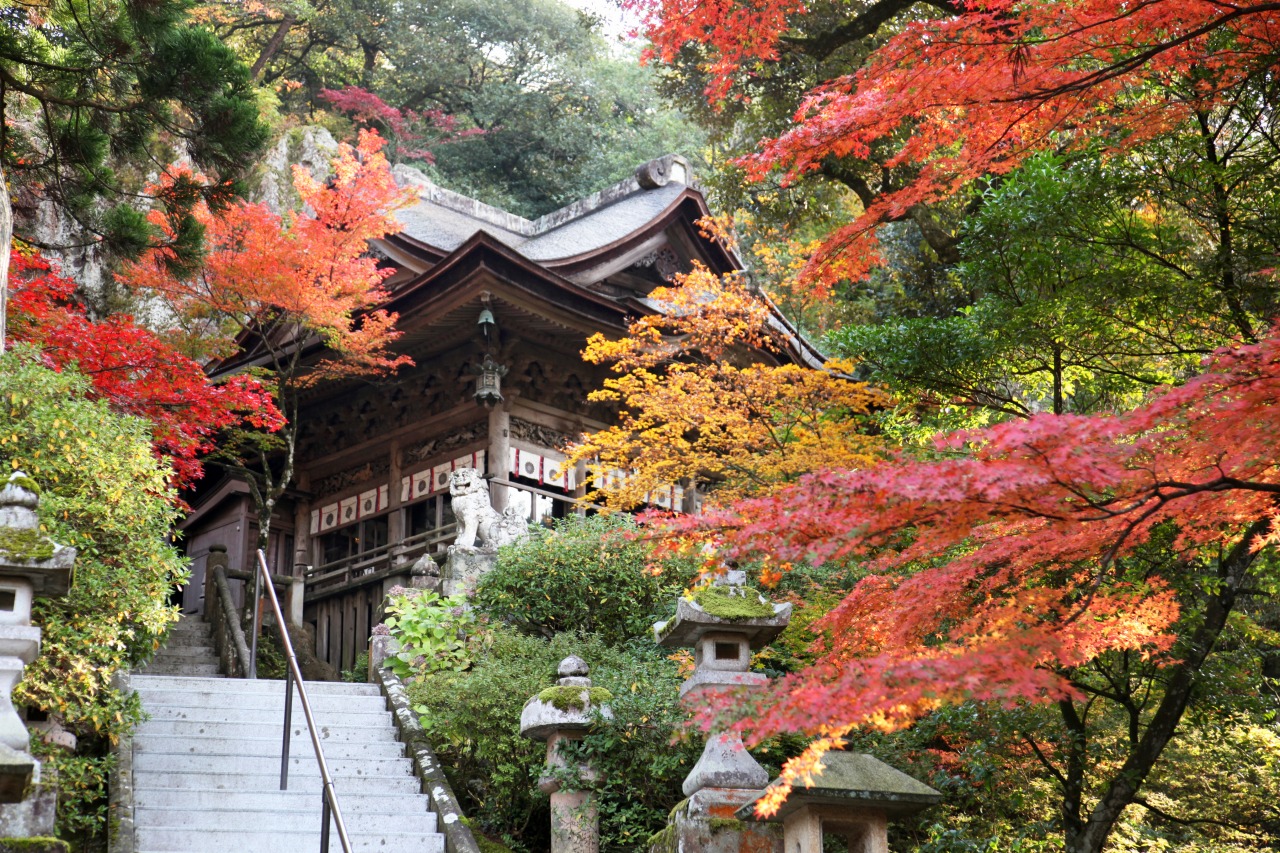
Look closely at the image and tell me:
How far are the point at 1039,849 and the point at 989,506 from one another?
10.7 ft

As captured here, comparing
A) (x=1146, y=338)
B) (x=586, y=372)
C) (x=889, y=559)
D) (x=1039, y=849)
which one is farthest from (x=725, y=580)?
(x=586, y=372)

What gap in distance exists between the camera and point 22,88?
796 cm

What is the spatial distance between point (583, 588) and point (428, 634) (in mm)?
1490

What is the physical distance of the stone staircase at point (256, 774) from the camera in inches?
270

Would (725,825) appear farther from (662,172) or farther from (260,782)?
(662,172)

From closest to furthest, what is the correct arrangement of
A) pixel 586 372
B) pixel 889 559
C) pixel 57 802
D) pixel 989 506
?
pixel 989 506 < pixel 889 559 < pixel 57 802 < pixel 586 372

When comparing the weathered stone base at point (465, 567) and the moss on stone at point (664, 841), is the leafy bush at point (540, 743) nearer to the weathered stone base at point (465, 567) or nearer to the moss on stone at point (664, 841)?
the moss on stone at point (664, 841)

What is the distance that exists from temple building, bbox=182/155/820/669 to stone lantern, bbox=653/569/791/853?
6635 mm

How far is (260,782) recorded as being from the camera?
24.7 feet

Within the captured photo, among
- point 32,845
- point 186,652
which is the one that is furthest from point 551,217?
point 32,845

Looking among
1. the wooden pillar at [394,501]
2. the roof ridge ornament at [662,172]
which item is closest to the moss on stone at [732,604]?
the wooden pillar at [394,501]

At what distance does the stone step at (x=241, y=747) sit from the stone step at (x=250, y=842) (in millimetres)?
1071

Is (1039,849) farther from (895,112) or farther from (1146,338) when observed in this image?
(895,112)

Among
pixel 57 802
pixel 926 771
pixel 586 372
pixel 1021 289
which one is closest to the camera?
pixel 57 802
